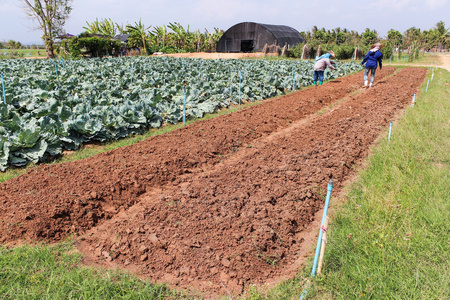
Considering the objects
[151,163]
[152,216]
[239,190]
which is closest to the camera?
[152,216]

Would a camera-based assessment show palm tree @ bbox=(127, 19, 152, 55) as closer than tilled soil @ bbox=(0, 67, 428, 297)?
No

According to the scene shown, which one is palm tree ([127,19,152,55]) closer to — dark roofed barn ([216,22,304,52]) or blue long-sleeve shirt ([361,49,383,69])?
dark roofed barn ([216,22,304,52])

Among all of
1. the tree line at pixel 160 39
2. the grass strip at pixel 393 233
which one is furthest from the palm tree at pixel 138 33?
the grass strip at pixel 393 233

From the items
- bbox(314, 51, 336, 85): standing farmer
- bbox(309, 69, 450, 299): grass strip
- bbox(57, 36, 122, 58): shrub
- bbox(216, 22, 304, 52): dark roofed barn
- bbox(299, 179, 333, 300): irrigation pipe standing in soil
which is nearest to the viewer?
bbox(309, 69, 450, 299): grass strip

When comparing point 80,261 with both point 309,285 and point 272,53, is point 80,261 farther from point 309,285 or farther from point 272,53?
point 272,53

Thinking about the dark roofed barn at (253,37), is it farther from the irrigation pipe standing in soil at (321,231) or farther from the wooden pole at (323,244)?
the wooden pole at (323,244)

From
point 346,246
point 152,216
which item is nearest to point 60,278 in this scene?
point 152,216

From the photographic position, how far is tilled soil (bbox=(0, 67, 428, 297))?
339 centimetres

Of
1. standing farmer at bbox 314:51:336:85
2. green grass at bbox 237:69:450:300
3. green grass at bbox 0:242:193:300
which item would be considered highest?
standing farmer at bbox 314:51:336:85

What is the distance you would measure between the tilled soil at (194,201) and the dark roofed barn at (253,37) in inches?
1479

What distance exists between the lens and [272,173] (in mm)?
5301

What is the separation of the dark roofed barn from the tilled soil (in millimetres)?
37564

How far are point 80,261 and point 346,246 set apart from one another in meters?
2.84

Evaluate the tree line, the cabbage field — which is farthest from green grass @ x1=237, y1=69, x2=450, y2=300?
the tree line
